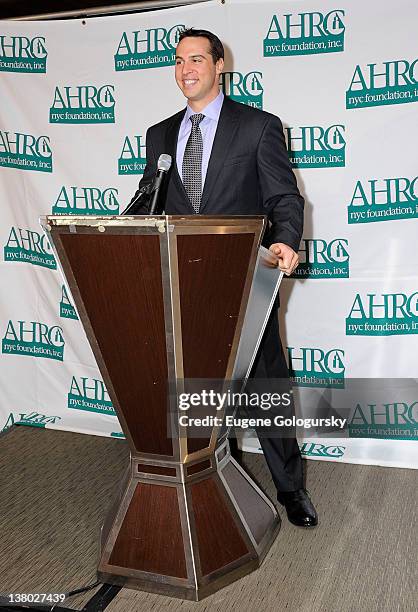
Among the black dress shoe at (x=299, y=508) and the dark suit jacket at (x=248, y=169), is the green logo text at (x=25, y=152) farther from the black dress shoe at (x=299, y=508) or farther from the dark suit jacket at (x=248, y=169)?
the black dress shoe at (x=299, y=508)

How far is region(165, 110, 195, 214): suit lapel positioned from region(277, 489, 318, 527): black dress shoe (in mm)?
1081

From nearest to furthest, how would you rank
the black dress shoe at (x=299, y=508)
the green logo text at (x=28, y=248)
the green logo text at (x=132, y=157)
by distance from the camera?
the black dress shoe at (x=299, y=508) < the green logo text at (x=132, y=157) < the green logo text at (x=28, y=248)

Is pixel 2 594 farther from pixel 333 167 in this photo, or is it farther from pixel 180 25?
pixel 180 25

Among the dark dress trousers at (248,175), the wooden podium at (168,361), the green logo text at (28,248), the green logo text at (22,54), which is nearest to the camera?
the wooden podium at (168,361)

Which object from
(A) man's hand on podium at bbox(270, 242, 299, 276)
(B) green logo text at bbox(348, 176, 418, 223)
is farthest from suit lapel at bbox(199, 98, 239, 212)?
(B) green logo text at bbox(348, 176, 418, 223)

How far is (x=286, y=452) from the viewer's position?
101 inches

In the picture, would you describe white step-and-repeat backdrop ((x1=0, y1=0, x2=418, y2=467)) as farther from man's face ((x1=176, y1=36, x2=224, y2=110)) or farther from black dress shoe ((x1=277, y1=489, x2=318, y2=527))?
man's face ((x1=176, y1=36, x2=224, y2=110))

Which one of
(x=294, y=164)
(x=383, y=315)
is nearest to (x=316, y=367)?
(x=383, y=315)

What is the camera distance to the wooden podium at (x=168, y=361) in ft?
5.98

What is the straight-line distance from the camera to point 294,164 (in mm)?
3227

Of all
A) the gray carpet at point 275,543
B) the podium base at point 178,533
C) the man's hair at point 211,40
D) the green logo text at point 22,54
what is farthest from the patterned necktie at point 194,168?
the green logo text at point 22,54

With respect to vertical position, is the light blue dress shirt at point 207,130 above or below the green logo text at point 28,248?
above

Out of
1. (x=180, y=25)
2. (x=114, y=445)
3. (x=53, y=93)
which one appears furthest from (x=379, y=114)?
(x=114, y=445)

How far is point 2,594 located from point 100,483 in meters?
0.81
